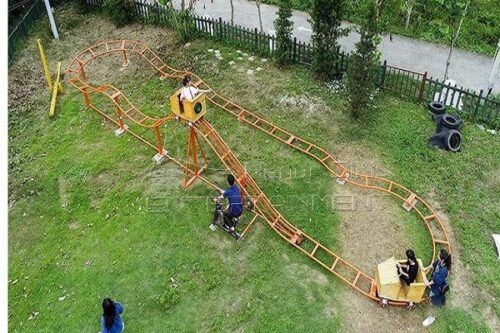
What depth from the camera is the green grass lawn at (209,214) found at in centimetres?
1012

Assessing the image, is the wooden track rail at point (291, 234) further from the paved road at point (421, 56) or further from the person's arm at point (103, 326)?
the paved road at point (421, 56)

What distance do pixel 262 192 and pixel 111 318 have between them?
4.68 meters

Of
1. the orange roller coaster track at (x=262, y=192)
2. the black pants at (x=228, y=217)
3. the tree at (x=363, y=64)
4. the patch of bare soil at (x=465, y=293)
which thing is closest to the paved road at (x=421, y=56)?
the tree at (x=363, y=64)

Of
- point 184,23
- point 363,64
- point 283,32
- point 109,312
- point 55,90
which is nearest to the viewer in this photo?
point 109,312

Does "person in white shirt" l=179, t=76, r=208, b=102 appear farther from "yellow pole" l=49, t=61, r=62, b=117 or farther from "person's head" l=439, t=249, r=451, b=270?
"person's head" l=439, t=249, r=451, b=270

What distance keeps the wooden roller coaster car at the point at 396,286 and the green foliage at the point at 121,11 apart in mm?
14311

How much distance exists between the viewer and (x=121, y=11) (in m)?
19.1

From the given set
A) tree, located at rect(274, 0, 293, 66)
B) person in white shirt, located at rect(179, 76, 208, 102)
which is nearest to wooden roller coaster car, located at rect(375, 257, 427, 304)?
person in white shirt, located at rect(179, 76, 208, 102)

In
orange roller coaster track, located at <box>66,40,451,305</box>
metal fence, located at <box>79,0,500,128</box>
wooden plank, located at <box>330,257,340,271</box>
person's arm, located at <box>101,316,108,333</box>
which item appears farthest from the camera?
metal fence, located at <box>79,0,500,128</box>

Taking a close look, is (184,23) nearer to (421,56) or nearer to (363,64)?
(363,64)

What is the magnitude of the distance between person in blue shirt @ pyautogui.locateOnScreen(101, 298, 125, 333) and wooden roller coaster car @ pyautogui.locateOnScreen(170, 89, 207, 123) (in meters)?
4.70

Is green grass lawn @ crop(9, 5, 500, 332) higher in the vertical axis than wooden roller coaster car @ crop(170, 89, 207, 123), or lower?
lower

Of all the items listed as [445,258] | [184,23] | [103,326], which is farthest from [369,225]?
[184,23]

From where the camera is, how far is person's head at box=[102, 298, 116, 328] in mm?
8828
